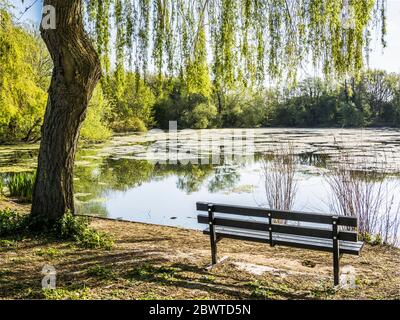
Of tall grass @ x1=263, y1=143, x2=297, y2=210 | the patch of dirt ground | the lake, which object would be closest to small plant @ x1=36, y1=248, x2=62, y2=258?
the patch of dirt ground

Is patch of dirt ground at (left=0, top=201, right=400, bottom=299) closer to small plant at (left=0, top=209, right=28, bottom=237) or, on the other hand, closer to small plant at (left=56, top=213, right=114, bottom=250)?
small plant at (left=56, top=213, right=114, bottom=250)

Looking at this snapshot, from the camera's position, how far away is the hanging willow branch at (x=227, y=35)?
4.11 metres

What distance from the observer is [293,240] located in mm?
3328

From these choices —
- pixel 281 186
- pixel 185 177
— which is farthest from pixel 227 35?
pixel 185 177

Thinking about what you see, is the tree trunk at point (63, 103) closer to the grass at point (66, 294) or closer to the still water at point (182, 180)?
the grass at point (66, 294)

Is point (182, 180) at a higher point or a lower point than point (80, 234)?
lower

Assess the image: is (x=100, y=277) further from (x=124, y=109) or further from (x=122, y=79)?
(x=124, y=109)

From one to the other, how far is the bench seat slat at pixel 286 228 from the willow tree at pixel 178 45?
1.66 m

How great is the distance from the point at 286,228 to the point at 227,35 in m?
2.23

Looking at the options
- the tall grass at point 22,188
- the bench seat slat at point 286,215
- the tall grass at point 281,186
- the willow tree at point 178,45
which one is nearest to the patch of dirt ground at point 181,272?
the bench seat slat at point 286,215

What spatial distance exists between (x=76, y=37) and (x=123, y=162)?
1062 centimetres

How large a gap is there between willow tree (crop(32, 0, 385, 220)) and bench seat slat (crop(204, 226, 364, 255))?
5.60 feet

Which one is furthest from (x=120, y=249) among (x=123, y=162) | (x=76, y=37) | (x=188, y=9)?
(x=123, y=162)

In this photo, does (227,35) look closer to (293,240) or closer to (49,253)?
(293,240)
